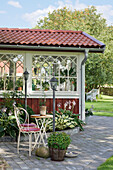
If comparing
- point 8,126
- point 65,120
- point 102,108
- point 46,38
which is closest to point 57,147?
point 8,126

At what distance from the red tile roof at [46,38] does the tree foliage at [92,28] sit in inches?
509

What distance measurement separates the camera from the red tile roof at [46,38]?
8.59m

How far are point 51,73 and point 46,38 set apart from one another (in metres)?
1.21

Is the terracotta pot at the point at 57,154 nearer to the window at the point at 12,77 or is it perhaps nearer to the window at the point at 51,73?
the window at the point at 51,73

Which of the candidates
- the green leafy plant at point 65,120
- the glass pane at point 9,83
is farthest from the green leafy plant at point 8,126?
the glass pane at point 9,83

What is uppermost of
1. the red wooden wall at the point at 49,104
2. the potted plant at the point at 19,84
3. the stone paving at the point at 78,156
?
the potted plant at the point at 19,84

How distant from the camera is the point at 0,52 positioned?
8977 mm

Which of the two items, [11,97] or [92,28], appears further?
[92,28]

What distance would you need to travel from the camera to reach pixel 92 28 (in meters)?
26.0

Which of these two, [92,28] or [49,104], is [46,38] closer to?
[49,104]

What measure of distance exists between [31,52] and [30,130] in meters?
3.79

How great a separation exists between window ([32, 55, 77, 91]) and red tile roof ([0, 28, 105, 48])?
567 mm

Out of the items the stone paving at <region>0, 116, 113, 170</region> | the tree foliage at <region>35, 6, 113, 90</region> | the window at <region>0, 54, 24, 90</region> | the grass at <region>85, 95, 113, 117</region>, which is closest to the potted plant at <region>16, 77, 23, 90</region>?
the window at <region>0, 54, 24, 90</region>

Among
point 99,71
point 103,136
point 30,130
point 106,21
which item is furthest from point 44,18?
point 30,130
